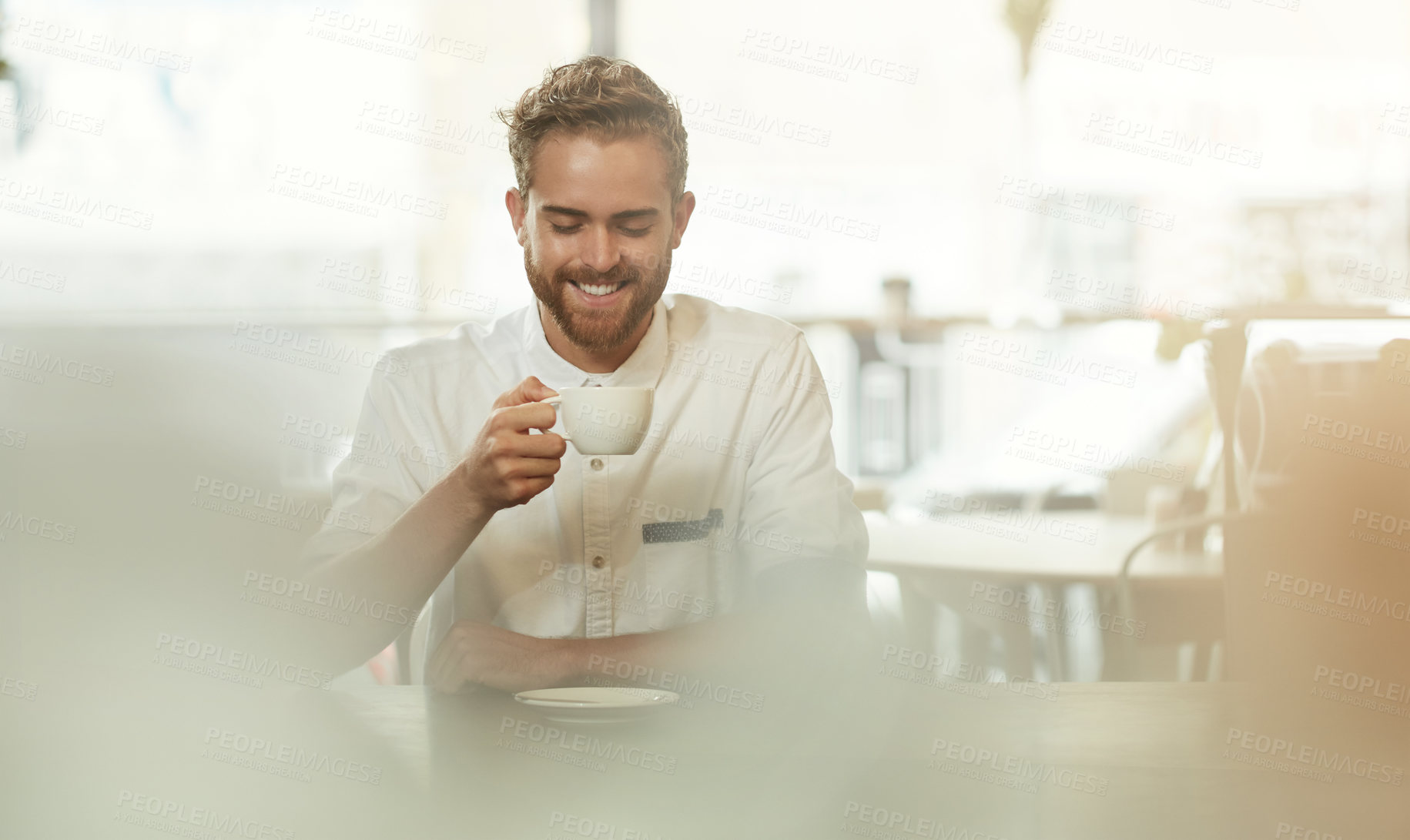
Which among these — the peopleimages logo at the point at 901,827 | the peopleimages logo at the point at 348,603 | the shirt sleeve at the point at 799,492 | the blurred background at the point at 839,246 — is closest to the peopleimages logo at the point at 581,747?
the peopleimages logo at the point at 901,827

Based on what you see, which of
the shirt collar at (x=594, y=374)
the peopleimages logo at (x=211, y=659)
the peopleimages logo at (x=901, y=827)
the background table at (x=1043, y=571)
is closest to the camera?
the peopleimages logo at (x=901, y=827)

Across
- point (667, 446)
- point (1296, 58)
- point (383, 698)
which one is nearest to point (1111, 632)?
point (667, 446)

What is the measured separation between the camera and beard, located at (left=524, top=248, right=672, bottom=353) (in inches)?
50.6

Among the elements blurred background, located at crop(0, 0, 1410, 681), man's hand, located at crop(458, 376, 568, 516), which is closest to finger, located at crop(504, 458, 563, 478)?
man's hand, located at crop(458, 376, 568, 516)

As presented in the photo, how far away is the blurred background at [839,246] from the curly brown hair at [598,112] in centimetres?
40

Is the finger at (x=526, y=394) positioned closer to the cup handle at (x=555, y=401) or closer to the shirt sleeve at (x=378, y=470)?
the cup handle at (x=555, y=401)

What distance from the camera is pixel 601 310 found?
131 cm

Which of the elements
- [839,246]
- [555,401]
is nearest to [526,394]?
[555,401]

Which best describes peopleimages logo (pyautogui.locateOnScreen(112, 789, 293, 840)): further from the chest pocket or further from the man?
the chest pocket

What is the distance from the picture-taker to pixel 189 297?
382cm

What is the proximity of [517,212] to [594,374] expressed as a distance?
8.3 inches

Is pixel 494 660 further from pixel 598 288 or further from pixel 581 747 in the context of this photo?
pixel 598 288

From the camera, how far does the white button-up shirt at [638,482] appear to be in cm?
131

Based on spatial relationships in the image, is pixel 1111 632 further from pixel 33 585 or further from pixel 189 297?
pixel 189 297
